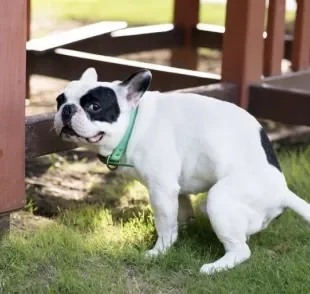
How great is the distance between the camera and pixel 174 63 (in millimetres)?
6746

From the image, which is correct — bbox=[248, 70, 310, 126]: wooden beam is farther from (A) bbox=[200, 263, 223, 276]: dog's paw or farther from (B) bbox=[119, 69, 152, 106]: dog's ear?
(A) bbox=[200, 263, 223, 276]: dog's paw

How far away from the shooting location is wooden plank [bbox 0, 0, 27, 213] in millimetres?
3426

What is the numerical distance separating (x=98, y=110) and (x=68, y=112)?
0.11 meters

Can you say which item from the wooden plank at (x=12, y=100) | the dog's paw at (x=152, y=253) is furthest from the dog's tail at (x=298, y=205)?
the wooden plank at (x=12, y=100)

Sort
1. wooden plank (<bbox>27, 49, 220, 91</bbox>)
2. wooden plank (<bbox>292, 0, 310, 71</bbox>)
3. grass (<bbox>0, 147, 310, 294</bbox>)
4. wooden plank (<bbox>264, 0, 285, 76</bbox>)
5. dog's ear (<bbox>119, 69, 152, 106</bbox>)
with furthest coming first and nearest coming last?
wooden plank (<bbox>292, 0, 310, 71</bbox>), wooden plank (<bbox>264, 0, 285, 76</bbox>), wooden plank (<bbox>27, 49, 220, 91</bbox>), dog's ear (<bbox>119, 69, 152, 106</bbox>), grass (<bbox>0, 147, 310, 294</bbox>)

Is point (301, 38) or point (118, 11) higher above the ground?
point (301, 38)

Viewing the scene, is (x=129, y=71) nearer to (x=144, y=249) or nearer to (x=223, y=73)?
(x=223, y=73)

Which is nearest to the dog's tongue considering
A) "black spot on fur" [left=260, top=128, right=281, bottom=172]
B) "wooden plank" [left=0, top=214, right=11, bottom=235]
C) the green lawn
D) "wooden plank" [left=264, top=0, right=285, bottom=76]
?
"wooden plank" [left=0, top=214, right=11, bottom=235]

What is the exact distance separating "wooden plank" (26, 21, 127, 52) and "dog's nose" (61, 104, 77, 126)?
2547 mm

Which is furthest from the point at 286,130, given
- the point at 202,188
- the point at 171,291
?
the point at 171,291

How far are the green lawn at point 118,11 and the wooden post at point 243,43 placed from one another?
5783mm

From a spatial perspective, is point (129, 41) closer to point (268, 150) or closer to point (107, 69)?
point (107, 69)

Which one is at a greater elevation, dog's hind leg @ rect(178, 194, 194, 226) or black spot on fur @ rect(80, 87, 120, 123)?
black spot on fur @ rect(80, 87, 120, 123)

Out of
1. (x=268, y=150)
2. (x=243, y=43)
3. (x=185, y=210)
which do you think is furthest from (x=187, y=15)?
(x=268, y=150)
